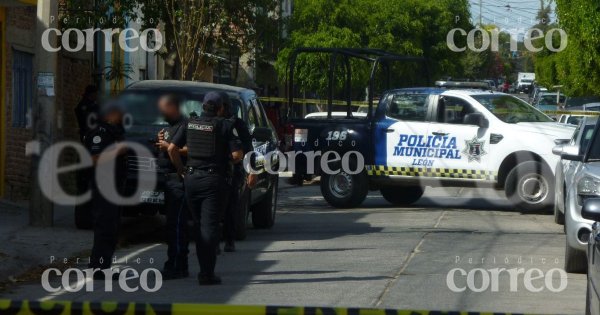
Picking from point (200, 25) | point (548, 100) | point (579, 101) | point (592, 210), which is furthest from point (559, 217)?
point (548, 100)

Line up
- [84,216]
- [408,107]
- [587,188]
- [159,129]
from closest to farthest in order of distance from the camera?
[587,188]
[159,129]
[84,216]
[408,107]

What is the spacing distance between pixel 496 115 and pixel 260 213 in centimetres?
507

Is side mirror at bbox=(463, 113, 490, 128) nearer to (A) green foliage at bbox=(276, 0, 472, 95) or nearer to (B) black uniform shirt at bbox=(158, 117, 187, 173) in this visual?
(B) black uniform shirt at bbox=(158, 117, 187, 173)

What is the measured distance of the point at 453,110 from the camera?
65.1 feet

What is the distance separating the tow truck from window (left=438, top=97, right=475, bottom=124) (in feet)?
0.05

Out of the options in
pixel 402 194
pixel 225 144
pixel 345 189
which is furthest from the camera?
pixel 402 194

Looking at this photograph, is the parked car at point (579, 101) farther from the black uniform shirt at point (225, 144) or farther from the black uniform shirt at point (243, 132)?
the black uniform shirt at point (225, 144)

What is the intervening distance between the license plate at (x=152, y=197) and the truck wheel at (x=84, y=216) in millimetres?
1220

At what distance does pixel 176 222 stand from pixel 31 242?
3055mm

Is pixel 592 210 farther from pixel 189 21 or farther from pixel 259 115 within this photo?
pixel 189 21

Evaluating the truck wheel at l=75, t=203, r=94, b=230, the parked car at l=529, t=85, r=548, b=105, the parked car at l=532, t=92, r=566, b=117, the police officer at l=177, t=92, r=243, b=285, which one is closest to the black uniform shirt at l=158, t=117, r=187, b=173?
the police officer at l=177, t=92, r=243, b=285

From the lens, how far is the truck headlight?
11554 millimetres

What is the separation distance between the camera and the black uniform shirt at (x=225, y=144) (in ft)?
36.1

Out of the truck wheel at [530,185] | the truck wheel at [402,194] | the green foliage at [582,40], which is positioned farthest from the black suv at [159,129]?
the green foliage at [582,40]
